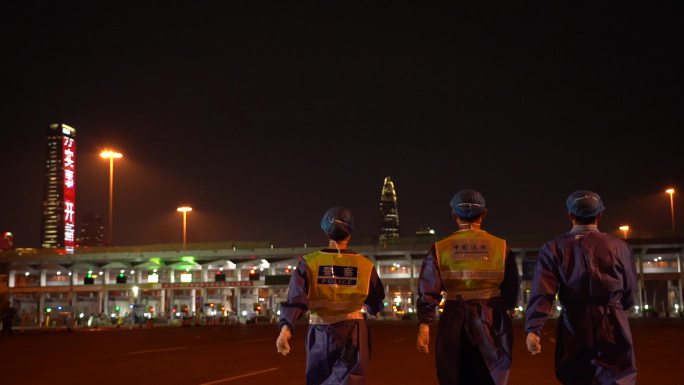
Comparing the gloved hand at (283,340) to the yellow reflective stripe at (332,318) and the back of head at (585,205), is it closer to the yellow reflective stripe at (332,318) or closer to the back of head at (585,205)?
the yellow reflective stripe at (332,318)

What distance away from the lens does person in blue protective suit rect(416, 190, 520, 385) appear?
6.17 m

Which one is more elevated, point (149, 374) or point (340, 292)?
point (340, 292)

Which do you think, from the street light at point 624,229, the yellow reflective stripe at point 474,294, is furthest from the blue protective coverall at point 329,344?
the street light at point 624,229

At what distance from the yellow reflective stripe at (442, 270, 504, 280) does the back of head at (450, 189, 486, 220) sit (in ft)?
1.73

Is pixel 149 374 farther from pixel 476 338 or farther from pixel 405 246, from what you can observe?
pixel 405 246

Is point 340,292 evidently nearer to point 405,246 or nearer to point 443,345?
point 443,345

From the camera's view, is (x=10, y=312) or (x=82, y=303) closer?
(x=10, y=312)

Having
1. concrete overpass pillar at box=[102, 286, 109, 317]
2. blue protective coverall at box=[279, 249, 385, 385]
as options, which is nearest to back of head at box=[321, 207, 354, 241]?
blue protective coverall at box=[279, 249, 385, 385]

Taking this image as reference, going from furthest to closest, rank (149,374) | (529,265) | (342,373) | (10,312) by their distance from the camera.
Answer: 1. (529,265)
2. (10,312)
3. (149,374)
4. (342,373)

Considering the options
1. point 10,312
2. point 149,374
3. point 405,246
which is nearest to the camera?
point 149,374

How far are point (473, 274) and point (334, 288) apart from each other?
1.15 meters

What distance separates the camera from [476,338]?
20.2ft

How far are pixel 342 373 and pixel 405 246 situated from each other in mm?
72431

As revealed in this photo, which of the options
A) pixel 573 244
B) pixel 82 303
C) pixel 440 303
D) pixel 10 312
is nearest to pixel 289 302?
pixel 440 303
